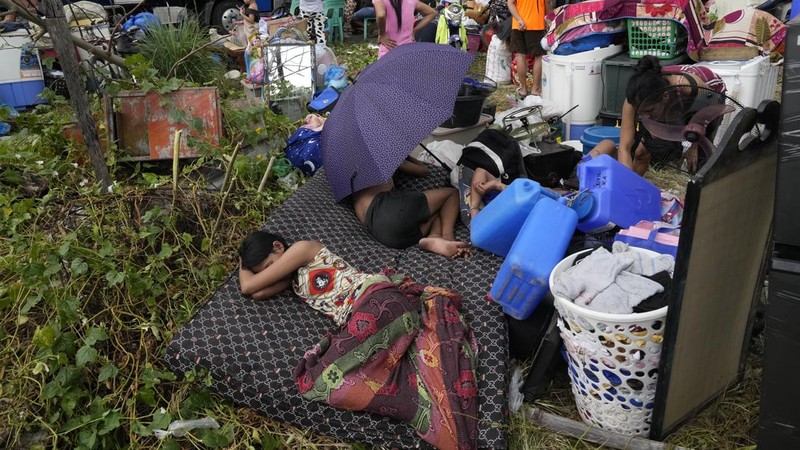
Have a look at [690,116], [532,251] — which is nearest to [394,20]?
[690,116]

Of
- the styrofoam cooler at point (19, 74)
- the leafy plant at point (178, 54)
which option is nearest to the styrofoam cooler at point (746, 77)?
the leafy plant at point (178, 54)

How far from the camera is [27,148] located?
14.3ft

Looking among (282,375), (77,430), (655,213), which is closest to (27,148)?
(77,430)

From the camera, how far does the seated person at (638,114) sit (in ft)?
12.0

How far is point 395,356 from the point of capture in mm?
2709

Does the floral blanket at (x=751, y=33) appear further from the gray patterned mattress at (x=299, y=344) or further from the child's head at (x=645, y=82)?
the gray patterned mattress at (x=299, y=344)

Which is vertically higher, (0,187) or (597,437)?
(0,187)

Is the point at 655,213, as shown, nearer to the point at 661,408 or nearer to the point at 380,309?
the point at 661,408

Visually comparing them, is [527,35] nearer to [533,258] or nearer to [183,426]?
[533,258]

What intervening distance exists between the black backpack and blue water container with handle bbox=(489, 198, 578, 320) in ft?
3.22

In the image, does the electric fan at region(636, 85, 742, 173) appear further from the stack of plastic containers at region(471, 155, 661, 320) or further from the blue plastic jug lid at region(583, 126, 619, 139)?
the blue plastic jug lid at region(583, 126, 619, 139)

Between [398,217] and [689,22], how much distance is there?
3.29 metres

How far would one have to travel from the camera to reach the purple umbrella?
3539mm

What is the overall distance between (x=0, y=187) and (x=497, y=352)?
3.23m
